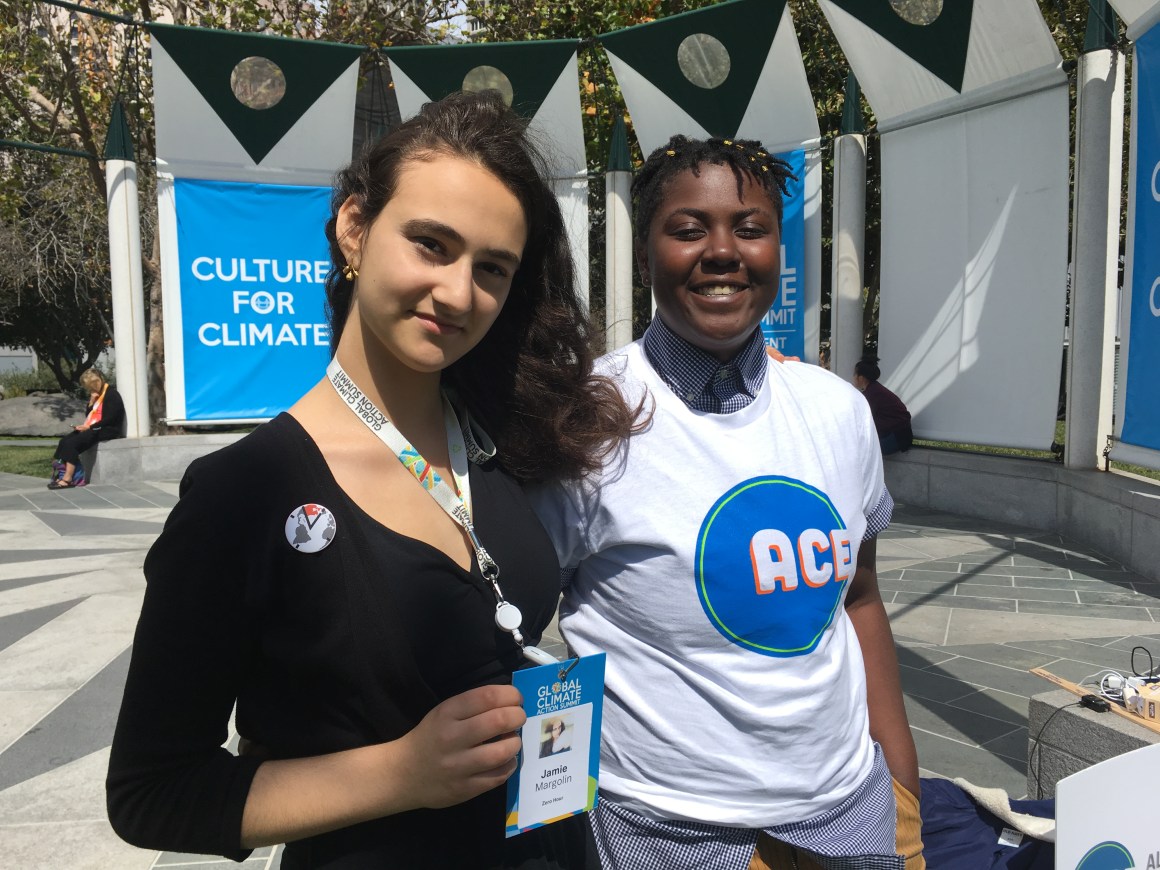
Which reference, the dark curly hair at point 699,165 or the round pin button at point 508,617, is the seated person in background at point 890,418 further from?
Answer: the round pin button at point 508,617

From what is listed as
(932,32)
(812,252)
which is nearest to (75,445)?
(812,252)

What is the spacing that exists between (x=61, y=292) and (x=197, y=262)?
58.8 ft

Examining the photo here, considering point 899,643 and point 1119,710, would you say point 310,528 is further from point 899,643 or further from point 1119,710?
point 899,643

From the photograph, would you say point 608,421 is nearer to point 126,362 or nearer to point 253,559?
point 253,559

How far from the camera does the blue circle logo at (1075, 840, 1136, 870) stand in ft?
4.82

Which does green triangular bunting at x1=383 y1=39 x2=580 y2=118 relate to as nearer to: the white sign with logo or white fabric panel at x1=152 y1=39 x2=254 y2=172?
white fabric panel at x1=152 y1=39 x2=254 y2=172

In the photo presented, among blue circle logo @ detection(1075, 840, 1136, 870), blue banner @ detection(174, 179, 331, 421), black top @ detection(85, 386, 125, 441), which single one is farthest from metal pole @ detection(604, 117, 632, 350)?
blue circle logo @ detection(1075, 840, 1136, 870)

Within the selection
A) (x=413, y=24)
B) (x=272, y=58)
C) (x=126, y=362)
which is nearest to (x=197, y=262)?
(x=126, y=362)

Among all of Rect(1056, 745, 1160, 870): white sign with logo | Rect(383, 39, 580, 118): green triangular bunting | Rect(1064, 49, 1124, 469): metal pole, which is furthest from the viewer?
Rect(383, 39, 580, 118): green triangular bunting

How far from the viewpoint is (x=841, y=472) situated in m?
1.57

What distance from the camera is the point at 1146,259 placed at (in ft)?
20.7

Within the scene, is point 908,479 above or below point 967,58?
below

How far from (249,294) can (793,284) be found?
19.4 feet

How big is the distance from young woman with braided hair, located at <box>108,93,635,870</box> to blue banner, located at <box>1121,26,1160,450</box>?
612cm
